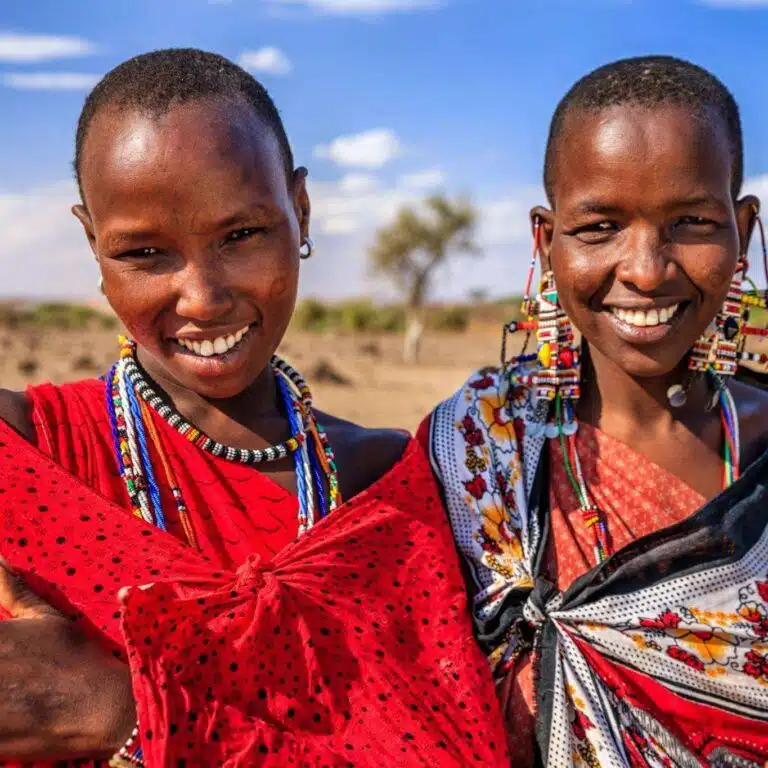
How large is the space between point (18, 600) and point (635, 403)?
1760 millimetres

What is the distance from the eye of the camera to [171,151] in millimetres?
2002

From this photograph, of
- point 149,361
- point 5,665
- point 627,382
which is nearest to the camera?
point 5,665

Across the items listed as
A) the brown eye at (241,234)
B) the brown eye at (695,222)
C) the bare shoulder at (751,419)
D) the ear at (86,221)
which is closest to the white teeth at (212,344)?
the brown eye at (241,234)

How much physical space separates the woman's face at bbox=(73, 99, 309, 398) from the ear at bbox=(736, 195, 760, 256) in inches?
49.6

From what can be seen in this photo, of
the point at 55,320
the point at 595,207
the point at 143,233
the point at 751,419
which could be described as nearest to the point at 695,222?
the point at 595,207

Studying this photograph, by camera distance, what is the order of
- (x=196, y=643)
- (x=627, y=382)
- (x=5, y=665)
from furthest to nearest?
(x=627, y=382), (x=196, y=643), (x=5, y=665)

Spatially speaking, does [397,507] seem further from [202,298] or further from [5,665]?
[5,665]

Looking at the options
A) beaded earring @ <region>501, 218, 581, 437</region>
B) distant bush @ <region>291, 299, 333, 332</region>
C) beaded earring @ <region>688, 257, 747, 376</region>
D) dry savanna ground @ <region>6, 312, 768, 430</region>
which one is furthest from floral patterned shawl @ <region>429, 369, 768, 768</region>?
distant bush @ <region>291, 299, 333, 332</region>

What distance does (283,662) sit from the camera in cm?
208

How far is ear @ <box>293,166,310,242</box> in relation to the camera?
7.76ft

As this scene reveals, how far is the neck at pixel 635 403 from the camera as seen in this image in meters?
2.83

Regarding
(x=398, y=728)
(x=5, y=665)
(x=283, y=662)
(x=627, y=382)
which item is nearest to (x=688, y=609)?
(x=627, y=382)

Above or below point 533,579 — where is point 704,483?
above

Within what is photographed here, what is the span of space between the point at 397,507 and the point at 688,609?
A: 2.62 ft
